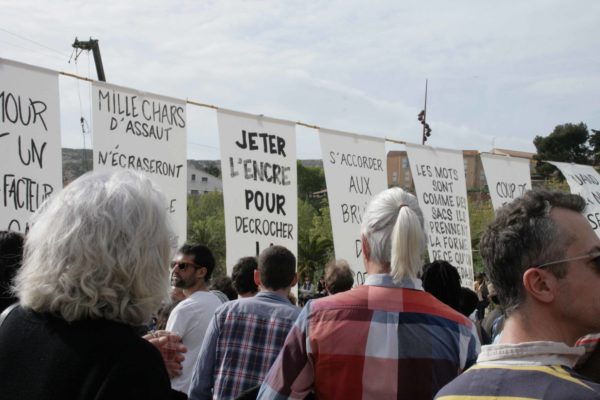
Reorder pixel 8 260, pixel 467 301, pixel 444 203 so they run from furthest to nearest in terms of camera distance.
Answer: pixel 444 203
pixel 467 301
pixel 8 260

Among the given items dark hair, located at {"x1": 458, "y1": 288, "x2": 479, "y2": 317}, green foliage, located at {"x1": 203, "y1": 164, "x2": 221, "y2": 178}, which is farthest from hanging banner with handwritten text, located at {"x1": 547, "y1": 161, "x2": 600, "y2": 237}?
green foliage, located at {"x1": 203, "y1": 164, "x2": 221, "y2": 178}

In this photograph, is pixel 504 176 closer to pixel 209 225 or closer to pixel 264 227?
pixel 264 227

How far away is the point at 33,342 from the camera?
1.88 metres

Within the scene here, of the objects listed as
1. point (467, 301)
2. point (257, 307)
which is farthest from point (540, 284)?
point (467, 301)

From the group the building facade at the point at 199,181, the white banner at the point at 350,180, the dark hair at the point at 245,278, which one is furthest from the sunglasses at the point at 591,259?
the building facade at the point at 199,181

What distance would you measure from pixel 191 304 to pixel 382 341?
258 centimetres

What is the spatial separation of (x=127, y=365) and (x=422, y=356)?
1.43 m

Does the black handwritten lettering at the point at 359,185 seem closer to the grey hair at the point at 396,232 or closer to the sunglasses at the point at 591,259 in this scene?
the grey hair at the point at 396,232

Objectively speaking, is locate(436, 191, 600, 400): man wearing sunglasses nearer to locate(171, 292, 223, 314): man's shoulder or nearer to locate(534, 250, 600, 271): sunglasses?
locate(534, 250, 600, 271): sunglasses

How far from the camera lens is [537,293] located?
75.4 inches

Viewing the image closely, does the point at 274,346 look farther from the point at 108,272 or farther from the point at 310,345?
the point at 108,272

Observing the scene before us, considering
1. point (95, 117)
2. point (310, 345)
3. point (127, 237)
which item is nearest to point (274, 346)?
point (310, 345)

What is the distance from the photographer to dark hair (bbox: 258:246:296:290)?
4332mm

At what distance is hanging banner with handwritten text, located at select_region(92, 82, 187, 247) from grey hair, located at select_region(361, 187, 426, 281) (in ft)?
14.8
